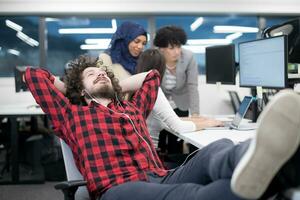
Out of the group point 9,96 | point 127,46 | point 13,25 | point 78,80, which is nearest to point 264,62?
point 127,46

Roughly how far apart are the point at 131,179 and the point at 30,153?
9.16ft

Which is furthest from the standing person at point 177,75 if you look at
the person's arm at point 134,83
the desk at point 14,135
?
the desk at point 14,135

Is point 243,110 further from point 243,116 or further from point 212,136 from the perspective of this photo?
point 212,136

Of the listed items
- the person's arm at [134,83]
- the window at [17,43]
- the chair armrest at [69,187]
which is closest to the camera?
the chair armrest at [69,187]

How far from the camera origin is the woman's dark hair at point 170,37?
274 cm

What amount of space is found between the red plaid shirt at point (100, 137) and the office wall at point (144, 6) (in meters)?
3.51

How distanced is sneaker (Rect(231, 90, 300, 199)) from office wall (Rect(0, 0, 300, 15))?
453cm

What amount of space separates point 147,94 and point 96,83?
271 millimetres

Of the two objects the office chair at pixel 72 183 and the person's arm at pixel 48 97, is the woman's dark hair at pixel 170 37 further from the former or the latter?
the office chair at pixel 72 183

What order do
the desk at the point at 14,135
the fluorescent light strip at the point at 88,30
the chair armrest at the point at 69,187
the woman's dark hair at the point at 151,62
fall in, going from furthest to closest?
1. the fluorescent light strip at the point at 88,30
2. the desk at the point at 14,135
3. the woman's dark hair at the point at 151,62
4. the chair armrest at the point at 69,187

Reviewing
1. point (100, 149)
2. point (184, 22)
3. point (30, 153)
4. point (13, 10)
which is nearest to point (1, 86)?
point (13, 10)

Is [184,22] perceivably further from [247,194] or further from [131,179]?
[247,194]

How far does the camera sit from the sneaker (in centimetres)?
83

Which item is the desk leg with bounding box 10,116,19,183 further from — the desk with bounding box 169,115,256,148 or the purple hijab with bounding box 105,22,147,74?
the desk with bounding box 169,115,256,148
